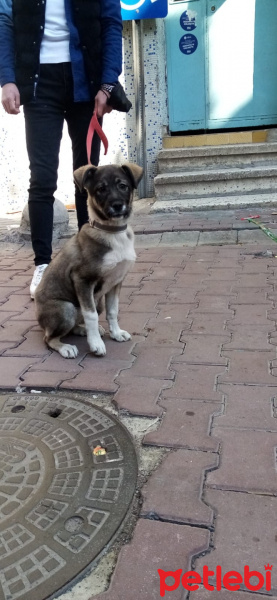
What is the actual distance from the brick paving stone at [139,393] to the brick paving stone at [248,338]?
623 mm

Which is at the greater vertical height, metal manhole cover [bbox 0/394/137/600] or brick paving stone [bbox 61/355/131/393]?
metal manhole cover [bbox 0/394/137/600]

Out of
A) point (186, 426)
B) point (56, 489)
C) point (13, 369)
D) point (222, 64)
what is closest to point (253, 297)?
point (186, 426)

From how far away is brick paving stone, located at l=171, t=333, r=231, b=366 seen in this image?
9.27 feet

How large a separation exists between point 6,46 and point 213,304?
2.47 m

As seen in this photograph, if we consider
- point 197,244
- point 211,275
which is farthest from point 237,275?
point 197,244

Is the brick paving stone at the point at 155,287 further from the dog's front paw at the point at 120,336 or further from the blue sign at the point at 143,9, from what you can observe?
the blue sign at the point at 143,9

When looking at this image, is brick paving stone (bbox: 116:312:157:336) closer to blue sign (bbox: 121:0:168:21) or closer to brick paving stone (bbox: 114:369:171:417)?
brick paving stone (bbox: 114:369:171:417)

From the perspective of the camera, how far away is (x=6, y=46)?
11.5ft

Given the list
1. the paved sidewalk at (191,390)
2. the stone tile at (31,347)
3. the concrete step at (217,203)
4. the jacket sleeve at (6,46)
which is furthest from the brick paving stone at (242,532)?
the concrete step at (217,203)

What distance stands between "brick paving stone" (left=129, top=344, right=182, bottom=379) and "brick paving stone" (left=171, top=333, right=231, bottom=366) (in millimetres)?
60

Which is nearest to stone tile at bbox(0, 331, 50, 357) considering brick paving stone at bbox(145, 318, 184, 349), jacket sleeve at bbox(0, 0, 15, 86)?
brick paving stone at bbox(145, 318, 184, 349)

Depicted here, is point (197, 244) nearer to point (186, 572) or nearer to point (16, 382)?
point (16, 382)

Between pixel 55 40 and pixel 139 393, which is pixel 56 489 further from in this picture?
pixel 55 40

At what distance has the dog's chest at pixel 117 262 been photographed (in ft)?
9.24
